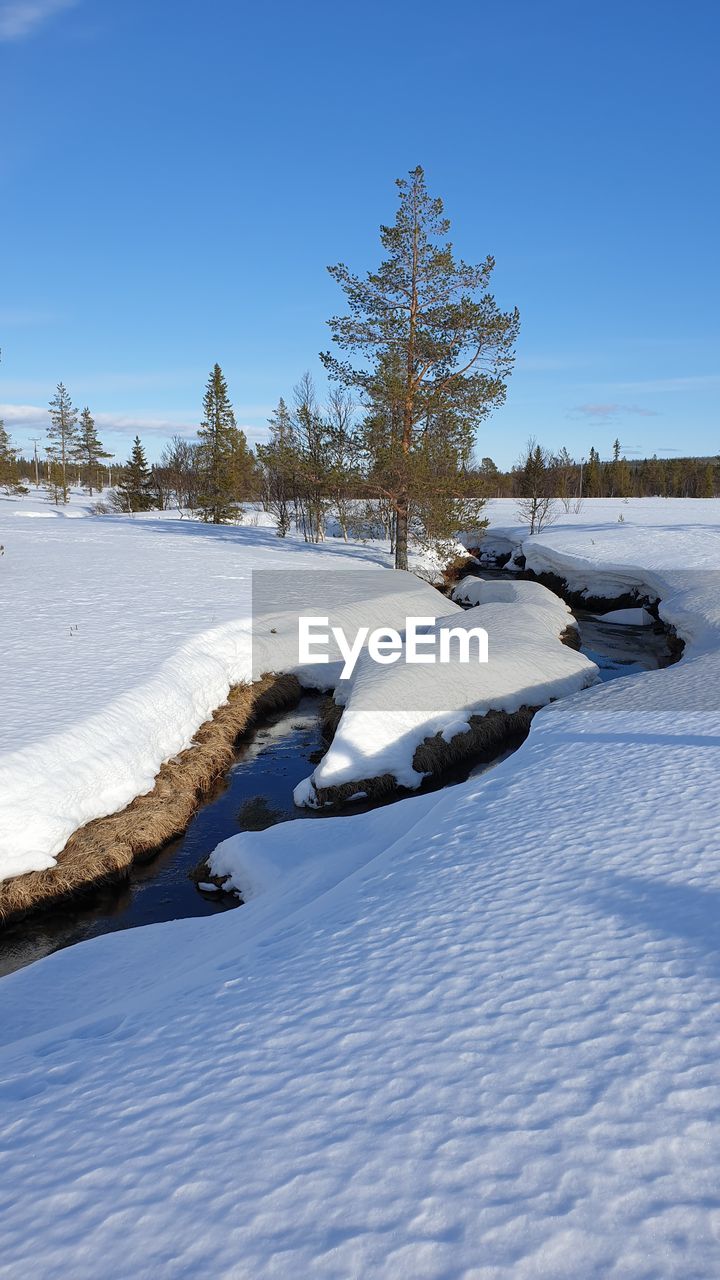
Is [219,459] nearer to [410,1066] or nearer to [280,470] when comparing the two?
[280,470]

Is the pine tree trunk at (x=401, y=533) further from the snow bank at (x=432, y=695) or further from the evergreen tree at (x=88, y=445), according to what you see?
A: the evergreen tree at (x=88, y=445)

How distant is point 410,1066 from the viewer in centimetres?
354

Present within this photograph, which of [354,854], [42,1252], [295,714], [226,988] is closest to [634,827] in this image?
[354,854]

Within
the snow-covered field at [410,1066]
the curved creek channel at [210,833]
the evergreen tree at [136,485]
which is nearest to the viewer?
the snow-covered field at [410,1066]

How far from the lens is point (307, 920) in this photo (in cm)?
562

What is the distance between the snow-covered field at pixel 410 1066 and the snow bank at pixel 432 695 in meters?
3.03

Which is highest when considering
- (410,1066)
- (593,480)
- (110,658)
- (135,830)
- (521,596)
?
(593,480)

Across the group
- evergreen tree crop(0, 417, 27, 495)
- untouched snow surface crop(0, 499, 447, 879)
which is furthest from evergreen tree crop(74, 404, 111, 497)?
untouched snow surface crop(0, 499, 447, 879)

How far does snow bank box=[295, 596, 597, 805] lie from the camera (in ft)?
33.9

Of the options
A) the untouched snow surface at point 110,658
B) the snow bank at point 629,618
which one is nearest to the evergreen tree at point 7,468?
the untouched snow surface at point 110,658

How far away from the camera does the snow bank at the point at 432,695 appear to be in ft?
33.9

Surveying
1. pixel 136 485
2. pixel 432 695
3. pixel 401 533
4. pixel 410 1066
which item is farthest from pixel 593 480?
pixel 410 1066

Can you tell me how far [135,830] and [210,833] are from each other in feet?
3.40

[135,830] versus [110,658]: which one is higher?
[110,658]
